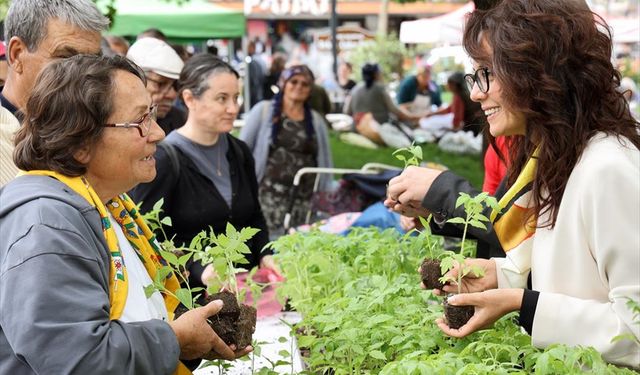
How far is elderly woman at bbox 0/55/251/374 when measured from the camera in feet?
5.27

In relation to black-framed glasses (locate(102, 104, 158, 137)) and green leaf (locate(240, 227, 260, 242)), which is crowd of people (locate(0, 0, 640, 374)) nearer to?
black-framed glasses (locate(102, 104, 158, 137))

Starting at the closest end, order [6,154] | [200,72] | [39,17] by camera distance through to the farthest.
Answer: [6,154] < [39,17] < [200,72]

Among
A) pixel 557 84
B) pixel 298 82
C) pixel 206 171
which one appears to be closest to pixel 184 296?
pixel 557 84

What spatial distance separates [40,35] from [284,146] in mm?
3315

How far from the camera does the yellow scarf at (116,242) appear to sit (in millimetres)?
1805

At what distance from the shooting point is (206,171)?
3.76m

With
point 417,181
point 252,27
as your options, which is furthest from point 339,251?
point 252,27

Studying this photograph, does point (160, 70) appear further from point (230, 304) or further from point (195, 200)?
point (230, 304)

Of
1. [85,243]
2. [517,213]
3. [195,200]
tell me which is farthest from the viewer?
[195,200]

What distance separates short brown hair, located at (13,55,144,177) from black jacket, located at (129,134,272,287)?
153 cm

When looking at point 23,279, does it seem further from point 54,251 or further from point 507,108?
point 507,108

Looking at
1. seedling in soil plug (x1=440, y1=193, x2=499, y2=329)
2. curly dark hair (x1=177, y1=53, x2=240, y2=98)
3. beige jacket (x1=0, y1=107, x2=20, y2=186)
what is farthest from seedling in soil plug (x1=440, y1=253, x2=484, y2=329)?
curly dark hair (x1=177, y1=53, x2=240, y2=98)

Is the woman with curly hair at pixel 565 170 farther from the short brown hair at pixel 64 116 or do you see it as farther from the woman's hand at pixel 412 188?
the short brown hair at pixel 64 116

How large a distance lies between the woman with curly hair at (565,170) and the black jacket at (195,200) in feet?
5.57
